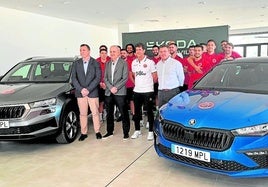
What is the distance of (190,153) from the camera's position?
9.35ft

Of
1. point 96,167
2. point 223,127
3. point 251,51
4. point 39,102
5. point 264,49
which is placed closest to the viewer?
point 223,127

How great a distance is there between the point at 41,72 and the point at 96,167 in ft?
7.30

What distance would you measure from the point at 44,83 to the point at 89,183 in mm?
2133

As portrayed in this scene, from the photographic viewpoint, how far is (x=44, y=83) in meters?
4.63

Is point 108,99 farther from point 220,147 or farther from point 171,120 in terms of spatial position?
point 220,147

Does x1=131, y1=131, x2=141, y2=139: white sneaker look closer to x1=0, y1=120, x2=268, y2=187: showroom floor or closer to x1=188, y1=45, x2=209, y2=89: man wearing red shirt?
x1=0, y1=120, x2=268, y2=187: showroom floor

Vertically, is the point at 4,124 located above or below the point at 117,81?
below

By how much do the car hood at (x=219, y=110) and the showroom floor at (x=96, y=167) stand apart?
68 cm

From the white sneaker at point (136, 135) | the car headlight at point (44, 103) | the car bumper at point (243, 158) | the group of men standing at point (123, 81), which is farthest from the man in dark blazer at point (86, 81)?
the car bumper at point (243, 158)

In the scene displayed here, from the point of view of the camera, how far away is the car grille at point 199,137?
104 inches

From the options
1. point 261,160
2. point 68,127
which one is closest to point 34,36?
point 68,127

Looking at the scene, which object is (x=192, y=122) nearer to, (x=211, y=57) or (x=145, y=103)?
(x=145, y=103)

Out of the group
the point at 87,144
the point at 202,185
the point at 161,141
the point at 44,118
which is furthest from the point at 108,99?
the point at 202,185

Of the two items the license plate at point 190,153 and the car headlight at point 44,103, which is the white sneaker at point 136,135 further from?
Answer: the license plate at point 190,153
